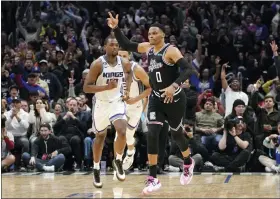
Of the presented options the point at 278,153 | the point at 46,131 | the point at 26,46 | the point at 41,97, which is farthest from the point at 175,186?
the point at 26,46

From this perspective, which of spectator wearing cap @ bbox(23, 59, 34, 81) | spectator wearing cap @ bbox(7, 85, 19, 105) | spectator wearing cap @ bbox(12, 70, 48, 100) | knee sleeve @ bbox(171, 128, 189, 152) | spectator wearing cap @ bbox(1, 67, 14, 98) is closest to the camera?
knee sleeve @ bbox(171, 128, 189, 152)

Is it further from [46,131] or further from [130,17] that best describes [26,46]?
[46,131]

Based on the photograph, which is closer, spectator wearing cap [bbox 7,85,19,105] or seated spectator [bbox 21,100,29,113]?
seated spectator [bbox 21,100,29,113]

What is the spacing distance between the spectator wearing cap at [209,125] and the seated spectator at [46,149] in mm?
2738

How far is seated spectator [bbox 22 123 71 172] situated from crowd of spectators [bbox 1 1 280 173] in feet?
Answer: 0.07

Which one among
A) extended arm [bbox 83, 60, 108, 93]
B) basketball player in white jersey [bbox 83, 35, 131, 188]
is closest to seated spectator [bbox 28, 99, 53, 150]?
basketball player in white jersey [bbox 83, 35, 131, 188]

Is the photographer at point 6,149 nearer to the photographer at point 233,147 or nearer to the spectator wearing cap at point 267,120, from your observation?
the photographer at point 233,147

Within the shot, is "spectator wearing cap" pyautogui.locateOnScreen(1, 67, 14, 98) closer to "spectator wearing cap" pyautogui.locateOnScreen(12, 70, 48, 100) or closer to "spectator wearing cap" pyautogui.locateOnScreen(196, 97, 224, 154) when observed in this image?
"spectator wearing cap" pyautogui.locateOnScreen(12, 70, 48, 100)

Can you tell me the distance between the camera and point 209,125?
48.4 ft

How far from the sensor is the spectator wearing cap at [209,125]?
14.5m

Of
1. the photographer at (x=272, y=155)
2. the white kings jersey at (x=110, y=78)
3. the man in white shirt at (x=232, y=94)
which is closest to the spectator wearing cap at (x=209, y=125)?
the man in white shirt at (x=232, y=94)

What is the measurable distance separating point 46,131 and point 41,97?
1.55 meters

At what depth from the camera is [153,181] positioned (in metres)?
9.84

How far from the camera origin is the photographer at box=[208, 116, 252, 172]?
13.9 m
